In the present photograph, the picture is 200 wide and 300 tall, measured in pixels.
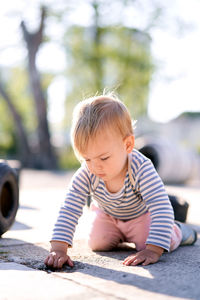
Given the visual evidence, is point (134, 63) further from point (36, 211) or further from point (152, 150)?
point (36, 211)

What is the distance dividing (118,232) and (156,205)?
0.46 metres

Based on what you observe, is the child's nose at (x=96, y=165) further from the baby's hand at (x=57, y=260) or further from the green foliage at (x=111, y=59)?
the green foliage at (x=111, y=59)

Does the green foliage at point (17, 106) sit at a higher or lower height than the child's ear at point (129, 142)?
higher

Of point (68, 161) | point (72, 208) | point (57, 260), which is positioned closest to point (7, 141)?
point (68, 161)

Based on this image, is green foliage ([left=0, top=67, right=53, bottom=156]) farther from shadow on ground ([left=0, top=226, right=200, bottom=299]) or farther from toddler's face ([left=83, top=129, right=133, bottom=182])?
toddler's face ([left=83, top=129, right=133, bottom=182])

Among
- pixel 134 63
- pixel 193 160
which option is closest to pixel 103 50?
pixel 134 63

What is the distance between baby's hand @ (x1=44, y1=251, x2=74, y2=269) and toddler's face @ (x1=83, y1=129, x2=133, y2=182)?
1.43 ft

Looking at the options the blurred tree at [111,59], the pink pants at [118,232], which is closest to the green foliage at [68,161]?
the blurred tree at [111,59]

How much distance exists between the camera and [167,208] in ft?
7.47

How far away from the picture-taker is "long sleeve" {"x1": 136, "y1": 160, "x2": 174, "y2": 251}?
2.20 m

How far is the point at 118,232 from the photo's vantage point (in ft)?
8.76

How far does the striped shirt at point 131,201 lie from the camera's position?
224 cm

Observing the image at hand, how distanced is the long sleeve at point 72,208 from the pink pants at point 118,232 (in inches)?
8.7

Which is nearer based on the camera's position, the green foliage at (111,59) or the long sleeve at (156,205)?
the long sleeve at (156,205)
